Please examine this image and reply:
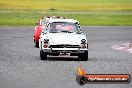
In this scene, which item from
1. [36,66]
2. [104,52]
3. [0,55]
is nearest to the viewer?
[36,66]

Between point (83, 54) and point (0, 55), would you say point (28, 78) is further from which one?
point (0, 55)

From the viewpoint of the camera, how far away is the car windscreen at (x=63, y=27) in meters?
22.2

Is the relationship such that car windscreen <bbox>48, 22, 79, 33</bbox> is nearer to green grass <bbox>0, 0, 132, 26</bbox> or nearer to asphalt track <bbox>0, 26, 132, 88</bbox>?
asphalt track <bbox>0, 26, 132, 88</bbox>

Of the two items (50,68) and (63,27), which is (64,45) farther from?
(50,68)

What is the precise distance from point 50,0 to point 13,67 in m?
106

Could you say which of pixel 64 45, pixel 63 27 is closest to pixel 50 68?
pixel 64 45

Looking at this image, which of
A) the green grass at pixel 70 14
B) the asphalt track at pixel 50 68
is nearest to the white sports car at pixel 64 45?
the asphalt track at pixel 50 68

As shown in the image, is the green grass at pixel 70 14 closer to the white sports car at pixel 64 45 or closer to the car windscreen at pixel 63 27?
A: the car windscreen at pixel 63 27

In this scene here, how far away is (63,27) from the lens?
22344 millimetres

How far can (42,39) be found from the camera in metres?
21.4

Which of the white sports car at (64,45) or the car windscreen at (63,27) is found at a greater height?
the car windscreen at (63,27)

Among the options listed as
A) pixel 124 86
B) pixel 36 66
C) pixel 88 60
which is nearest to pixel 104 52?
pixel 88 60

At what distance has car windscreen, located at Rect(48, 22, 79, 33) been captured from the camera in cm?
2219

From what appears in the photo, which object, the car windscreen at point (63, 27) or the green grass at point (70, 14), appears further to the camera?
A: the green grass at point (70, 14)
